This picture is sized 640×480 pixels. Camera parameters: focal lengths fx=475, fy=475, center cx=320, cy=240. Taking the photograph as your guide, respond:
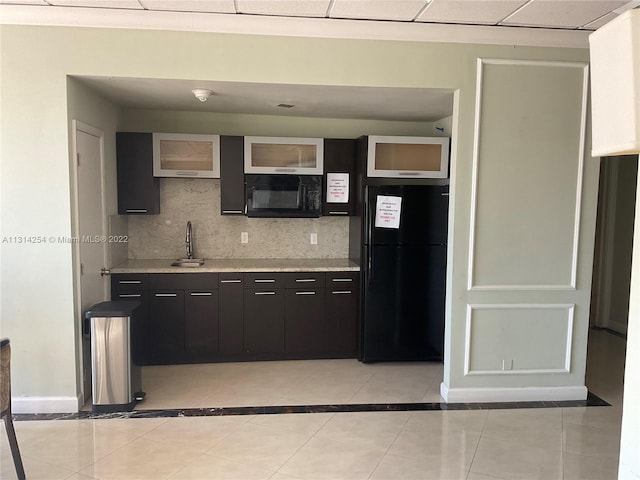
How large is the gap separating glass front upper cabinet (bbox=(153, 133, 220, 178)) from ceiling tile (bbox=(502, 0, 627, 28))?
102 inches

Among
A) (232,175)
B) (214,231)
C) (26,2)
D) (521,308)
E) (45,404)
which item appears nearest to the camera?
(26,2)

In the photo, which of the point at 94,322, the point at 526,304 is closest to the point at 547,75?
the point at 526,304

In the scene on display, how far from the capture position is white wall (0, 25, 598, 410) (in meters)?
3.10

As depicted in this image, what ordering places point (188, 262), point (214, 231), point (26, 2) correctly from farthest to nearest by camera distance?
point (214, 231) → point (188, 262) → point (26, 2)

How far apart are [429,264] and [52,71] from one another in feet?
10.8

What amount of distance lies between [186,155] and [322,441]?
2739 mm

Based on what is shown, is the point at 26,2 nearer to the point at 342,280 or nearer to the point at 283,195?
the point at 283,195

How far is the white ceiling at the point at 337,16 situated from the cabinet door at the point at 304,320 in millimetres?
1709

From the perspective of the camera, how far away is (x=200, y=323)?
4.25 metres

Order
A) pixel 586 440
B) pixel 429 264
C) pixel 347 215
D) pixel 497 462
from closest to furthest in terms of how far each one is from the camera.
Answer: pixel 497 462
pixel 586 440
pixel 429 264
pixel 347 215

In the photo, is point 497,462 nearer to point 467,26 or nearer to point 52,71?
point 467,26

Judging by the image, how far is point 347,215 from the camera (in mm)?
4605

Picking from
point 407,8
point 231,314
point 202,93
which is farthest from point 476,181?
point 231,314

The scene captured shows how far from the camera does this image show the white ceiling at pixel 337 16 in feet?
9.40
